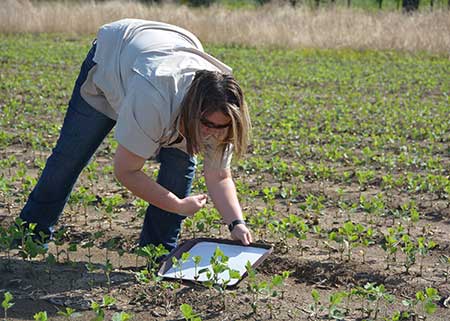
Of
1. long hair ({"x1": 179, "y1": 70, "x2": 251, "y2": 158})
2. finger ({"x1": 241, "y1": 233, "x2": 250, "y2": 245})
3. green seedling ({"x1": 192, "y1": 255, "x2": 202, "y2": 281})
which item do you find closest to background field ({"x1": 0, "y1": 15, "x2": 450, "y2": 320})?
green seedling ({"x1": 192, "y1": 255, "x2": 202, "y2": 281})

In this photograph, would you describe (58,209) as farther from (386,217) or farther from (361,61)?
(361,61)

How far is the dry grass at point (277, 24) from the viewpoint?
20.3 meters

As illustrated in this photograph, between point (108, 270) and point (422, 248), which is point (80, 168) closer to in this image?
point (108, 270)

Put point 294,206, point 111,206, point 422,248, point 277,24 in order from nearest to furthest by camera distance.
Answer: point 422,248 < point 111,206 < point 294,206 < point 277,24

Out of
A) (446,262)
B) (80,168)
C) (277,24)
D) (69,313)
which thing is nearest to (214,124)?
(69,313)

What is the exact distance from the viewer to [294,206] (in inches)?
239

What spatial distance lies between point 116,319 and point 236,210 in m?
1.11

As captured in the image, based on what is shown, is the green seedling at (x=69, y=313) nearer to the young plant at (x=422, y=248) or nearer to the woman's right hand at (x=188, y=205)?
the woman's right hand at (x=188, y=205)

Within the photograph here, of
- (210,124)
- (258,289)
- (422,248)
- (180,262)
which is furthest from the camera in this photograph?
(422,248)

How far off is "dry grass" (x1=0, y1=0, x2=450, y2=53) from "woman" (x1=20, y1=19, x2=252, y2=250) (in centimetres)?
1633

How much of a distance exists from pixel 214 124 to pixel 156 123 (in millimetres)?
286

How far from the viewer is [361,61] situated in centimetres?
1823

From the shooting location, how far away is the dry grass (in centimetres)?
2027

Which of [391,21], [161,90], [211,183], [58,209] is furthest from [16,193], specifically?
[391,21]
